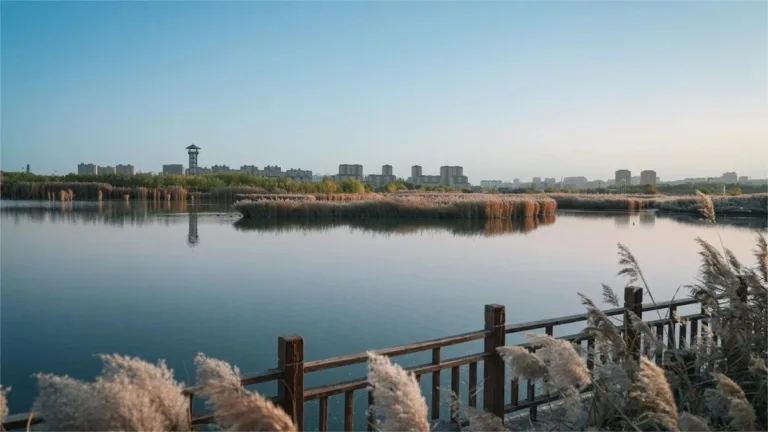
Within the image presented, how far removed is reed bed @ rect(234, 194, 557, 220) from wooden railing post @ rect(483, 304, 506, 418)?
A: 68.4 feet

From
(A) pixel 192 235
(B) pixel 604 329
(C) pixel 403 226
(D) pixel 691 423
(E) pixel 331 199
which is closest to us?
(D) pixel 691 423

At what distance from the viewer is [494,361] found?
3682 millimetres

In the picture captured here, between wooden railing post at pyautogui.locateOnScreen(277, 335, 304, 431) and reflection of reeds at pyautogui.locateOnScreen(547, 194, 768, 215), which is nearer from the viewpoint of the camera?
wooden railing post at pyautogui.locateOnScreen(277, 335, 304, 431)

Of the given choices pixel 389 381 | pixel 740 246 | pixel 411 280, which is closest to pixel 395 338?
pixel 411 280

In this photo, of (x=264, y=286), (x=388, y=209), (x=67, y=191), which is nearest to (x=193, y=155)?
(x=67, y=191)

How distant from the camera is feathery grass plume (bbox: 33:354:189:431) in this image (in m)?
1.44

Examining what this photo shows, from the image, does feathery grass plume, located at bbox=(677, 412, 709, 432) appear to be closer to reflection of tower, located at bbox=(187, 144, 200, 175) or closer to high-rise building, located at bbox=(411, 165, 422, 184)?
reflection of tower, located at bbox=(187, 144, 200, 175)

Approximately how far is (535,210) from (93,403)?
27.5m

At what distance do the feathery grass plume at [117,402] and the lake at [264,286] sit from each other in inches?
37.4

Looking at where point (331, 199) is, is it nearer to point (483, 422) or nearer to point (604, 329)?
point (604, 329)

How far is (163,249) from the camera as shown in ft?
43.1

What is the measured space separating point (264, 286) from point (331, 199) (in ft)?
76.4

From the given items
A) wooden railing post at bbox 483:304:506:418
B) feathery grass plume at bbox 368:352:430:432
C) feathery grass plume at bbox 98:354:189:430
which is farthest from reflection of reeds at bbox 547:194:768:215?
feathery grass plume at bbox 98:354:189:430

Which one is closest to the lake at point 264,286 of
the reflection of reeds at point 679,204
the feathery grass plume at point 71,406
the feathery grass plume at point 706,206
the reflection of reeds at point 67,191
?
the feathery grass plume at point 71,406
